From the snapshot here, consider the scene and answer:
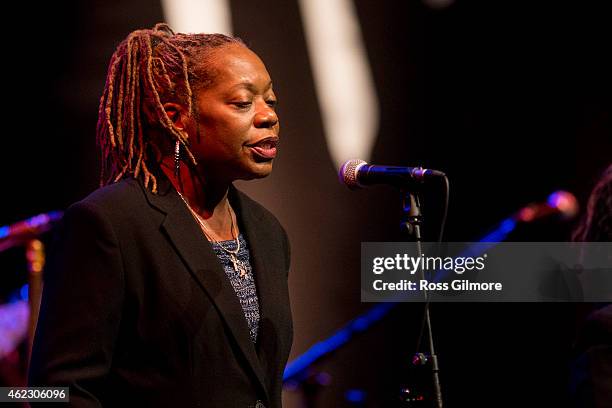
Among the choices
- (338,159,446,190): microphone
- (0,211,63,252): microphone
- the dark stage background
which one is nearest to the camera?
(338,159,446,190): microphone

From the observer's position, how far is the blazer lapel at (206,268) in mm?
Result: 2123

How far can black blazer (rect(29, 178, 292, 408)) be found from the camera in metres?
1.96

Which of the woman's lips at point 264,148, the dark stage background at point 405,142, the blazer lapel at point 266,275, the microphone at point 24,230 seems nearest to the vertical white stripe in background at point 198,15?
the dark stage background at point 405,142

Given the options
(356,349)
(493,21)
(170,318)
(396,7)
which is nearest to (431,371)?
(170,318)

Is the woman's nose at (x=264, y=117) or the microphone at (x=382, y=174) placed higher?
the woman's nose at (x=264, y=117)

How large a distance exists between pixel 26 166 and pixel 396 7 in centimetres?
207

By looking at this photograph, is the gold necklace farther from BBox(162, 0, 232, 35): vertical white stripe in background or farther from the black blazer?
BBox(162, 0, 232, 35): vertical white stripe in background

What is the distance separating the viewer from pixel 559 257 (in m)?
4.04

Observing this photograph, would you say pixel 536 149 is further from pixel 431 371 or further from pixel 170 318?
pixel 170 318

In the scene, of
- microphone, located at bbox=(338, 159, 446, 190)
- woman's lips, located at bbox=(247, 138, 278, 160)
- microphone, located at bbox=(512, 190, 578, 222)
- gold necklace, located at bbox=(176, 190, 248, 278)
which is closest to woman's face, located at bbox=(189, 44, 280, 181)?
woman's lips, located at bbox=(247, 138, 278, 160)

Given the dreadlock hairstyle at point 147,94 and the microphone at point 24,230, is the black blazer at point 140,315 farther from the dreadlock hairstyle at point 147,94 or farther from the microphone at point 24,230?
the microphone at point 24,230

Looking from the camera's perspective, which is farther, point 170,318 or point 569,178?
Answer: point 569,178

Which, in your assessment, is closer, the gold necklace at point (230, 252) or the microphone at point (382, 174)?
the microphone at point (382, 174)

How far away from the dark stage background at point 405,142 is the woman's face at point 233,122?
49.8 inches
